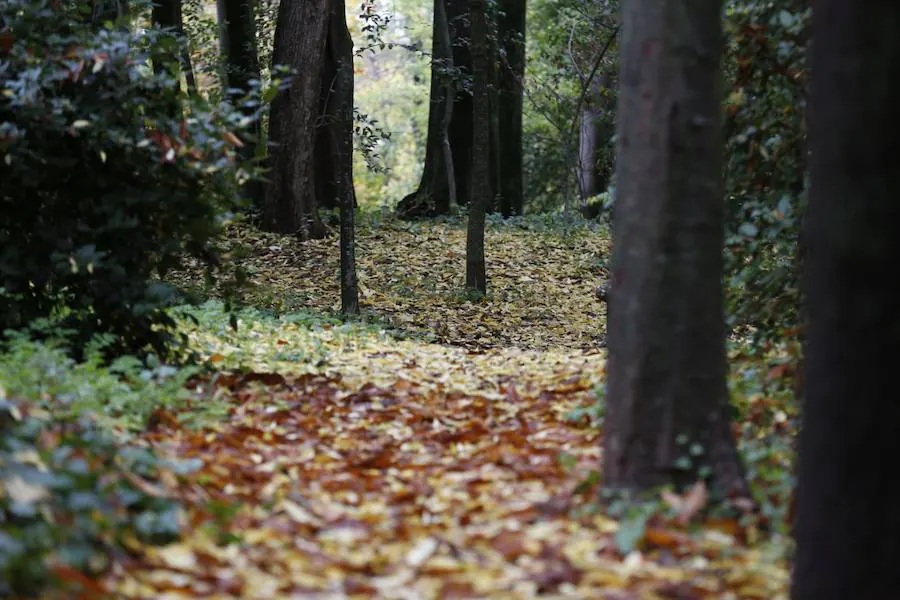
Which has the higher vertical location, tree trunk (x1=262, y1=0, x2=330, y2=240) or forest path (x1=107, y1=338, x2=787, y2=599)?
tree trunk (x1=262, y1=0, x2=330, y2=240)

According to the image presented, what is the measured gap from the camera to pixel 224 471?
178 inches

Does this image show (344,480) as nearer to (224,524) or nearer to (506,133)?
(224,524)

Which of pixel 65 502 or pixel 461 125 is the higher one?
pixel 461 125

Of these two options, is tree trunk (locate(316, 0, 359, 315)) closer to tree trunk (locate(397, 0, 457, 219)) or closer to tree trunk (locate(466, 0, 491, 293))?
tree trunk (locate(466, 0, 491, 293))

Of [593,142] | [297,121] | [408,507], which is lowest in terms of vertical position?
[408,507]

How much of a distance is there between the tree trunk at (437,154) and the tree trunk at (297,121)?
10.2 ft

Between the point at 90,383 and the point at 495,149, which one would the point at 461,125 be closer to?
the point at 495,149

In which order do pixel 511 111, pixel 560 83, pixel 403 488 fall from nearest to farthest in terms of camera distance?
pixel 403 488, pixel 511 111, pixel 560 83

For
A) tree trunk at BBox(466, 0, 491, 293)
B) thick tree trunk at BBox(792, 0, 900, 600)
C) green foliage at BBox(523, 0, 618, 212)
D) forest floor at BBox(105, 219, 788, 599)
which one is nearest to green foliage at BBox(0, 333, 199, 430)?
forest floor at BBox(105, 219, 788, 599)

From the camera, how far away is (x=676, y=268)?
3.93 metres

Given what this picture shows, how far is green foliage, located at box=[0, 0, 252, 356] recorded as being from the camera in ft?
19.8

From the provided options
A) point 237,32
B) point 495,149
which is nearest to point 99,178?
point 237,32

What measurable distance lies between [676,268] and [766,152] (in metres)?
2.57

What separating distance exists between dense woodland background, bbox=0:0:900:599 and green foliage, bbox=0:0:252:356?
2 centimetres
